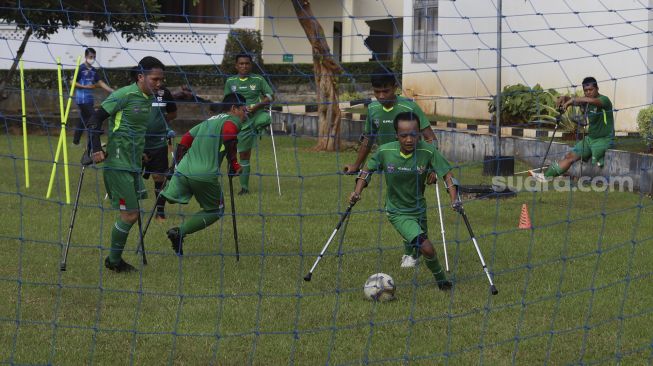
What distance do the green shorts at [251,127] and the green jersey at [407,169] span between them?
5003 millimetres

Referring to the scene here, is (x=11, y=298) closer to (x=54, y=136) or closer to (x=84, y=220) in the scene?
(x=84, y=220)

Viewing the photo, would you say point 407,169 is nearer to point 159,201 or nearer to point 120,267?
point 120,267

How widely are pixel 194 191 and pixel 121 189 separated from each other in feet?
2.34

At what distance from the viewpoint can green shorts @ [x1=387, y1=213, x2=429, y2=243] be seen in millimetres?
7992

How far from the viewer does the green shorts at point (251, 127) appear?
13.1 m

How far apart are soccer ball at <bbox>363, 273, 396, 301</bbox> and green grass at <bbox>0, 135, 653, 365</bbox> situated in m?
0.09

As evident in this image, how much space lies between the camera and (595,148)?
12.3 m

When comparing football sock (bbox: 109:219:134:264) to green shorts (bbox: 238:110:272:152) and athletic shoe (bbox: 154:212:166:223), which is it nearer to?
athletic shoe (bbox: 154:212:166:223)

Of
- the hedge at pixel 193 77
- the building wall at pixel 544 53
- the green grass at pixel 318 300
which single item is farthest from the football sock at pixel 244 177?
the hedge at pixel 193 77

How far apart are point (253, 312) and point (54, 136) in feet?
52.1

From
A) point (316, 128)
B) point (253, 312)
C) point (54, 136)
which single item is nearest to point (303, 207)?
point (253, 312)

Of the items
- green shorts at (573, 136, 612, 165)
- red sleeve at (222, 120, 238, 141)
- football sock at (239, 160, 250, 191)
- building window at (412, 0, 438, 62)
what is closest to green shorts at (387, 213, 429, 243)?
red sleeve at (222, 120, 238, 141)

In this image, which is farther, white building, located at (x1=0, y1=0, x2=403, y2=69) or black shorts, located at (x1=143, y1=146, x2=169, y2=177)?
white building, located at (x1=0, y1=0, x2=403, y2=69)

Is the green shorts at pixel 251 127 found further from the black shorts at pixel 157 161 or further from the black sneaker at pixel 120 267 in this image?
the black sneaker at pixel 120 267
